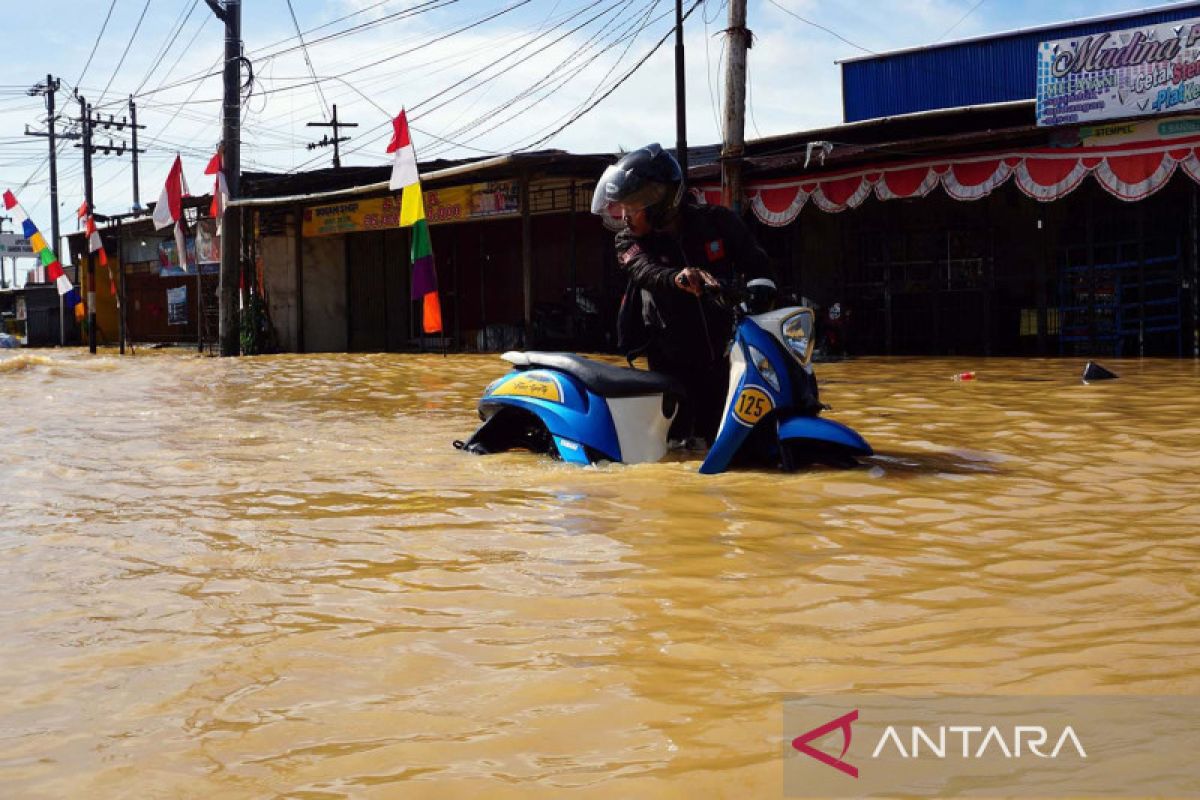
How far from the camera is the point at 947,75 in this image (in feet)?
61.3

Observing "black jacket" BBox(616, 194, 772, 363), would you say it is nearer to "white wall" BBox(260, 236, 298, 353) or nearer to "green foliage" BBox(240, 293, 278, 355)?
"green foliage" BBox(240, 293, 278, 355)

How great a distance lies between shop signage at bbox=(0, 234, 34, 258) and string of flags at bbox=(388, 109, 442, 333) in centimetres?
5321

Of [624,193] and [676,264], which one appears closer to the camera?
[624,193]

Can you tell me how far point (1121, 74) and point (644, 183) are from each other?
34.5ft

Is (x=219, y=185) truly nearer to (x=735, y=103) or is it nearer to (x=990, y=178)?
(x=735, y=103)

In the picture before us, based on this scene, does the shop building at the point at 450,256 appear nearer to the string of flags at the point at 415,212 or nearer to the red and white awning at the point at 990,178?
the string of flags at the point at 415,212

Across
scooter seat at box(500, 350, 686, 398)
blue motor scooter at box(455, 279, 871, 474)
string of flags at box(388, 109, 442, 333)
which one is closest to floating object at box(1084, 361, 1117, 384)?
blue motor scooter at box(455, 279, 871, 474)

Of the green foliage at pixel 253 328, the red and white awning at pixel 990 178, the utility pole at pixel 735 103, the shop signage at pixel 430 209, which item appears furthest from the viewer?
the green foliage at pixel 253 328

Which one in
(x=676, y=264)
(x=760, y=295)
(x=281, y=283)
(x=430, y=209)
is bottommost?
(x=760, y=295)

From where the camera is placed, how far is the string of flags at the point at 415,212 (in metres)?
14.9

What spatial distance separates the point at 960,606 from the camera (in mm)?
2840

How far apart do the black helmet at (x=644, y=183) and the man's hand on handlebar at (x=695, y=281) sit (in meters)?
0.49

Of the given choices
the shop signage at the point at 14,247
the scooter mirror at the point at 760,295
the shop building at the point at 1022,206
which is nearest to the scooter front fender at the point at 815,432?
the scooter mirror at the point at 760,295

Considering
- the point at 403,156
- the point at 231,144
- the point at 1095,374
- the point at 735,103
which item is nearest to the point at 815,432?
the point at 1095,374
